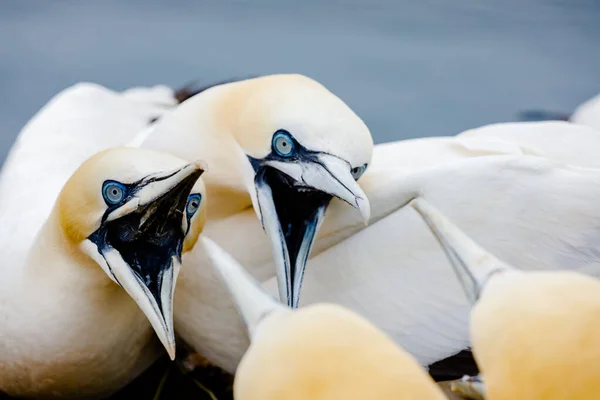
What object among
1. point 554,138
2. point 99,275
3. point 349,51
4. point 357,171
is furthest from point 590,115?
point 99,275

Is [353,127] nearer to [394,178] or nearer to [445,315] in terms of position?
[394,178]

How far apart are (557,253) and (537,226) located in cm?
11

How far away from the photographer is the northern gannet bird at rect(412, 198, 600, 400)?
2.08 m

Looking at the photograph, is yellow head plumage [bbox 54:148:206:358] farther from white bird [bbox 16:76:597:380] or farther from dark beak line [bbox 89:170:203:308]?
white bird [bbox 16:76:597:380]

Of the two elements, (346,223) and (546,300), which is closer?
(546,300)

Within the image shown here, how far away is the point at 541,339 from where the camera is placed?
211 centimetres

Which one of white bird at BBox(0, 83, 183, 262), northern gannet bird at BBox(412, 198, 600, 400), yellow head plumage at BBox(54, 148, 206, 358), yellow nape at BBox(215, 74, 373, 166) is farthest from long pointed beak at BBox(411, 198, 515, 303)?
white bird at BBox(0, 83, 183, 262)

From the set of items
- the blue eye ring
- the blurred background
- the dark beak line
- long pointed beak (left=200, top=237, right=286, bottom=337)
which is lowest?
the blurred background

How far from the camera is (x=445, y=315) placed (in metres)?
3.54

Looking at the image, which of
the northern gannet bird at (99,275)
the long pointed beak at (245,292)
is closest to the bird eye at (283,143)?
the northern gannet bird at (99,275)

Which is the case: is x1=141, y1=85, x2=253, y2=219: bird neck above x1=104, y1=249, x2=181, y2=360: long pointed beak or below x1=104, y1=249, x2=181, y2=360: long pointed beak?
above

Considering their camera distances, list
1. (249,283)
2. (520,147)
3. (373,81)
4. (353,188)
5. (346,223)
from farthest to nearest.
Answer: (373,81)
(520,147)
(346,223)
(353,188)
(249,283)

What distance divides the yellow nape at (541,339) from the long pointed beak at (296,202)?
0.89 meters

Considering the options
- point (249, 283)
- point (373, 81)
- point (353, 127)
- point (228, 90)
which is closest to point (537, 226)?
point (353, 127)
